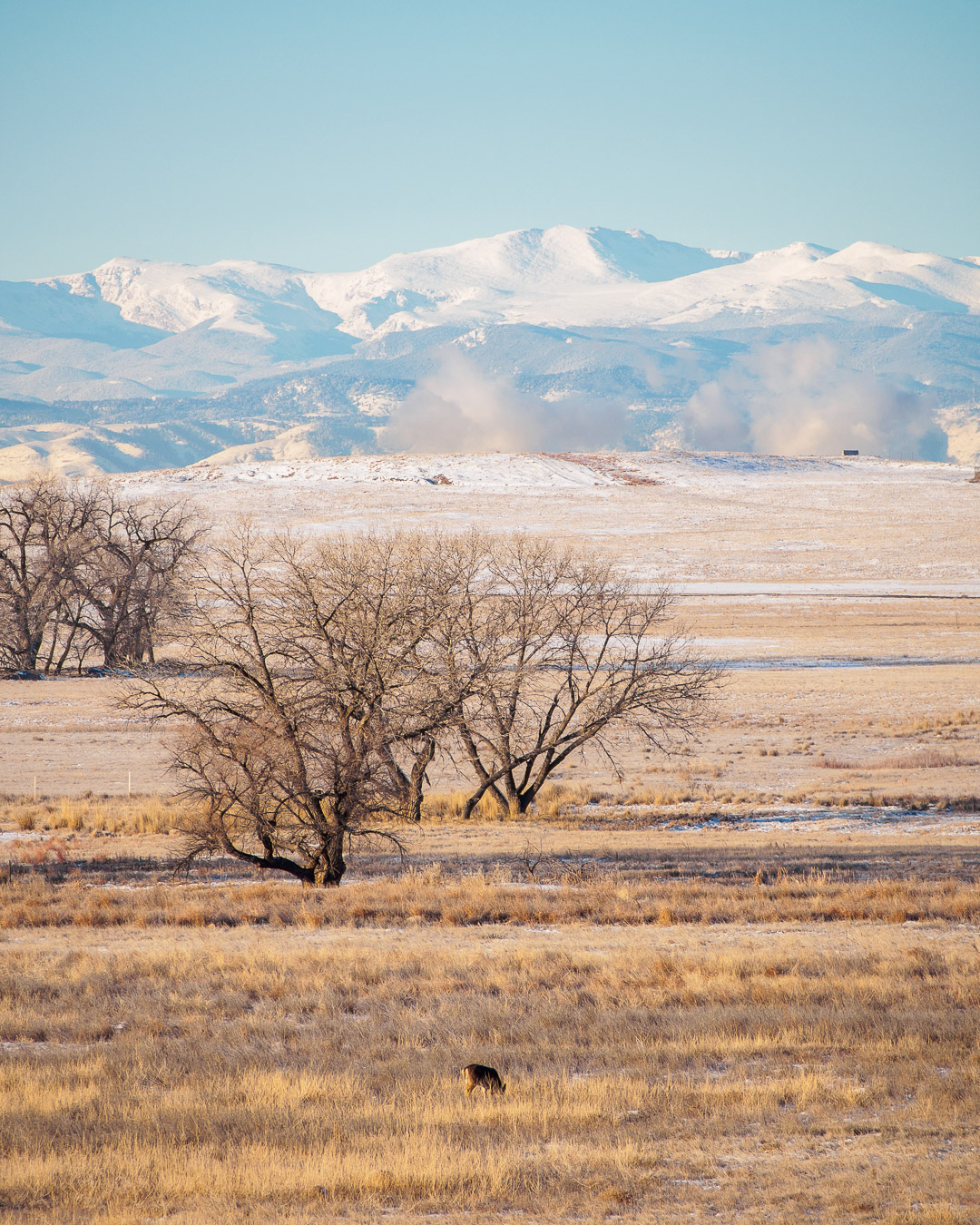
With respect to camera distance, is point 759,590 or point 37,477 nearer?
point 37,477

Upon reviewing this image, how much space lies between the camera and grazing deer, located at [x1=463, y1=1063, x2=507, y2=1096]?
7.49 meters

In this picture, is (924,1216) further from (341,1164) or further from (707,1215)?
(341,1164)

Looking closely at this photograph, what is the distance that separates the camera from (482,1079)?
7523 mm

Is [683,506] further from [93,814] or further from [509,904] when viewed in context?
[509,904]

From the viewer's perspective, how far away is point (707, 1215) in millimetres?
5660

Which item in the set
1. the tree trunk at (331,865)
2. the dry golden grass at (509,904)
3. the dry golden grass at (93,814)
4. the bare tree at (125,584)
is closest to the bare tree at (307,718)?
the tree trunk at (331,865)

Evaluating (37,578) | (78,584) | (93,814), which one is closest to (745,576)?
(78,584)

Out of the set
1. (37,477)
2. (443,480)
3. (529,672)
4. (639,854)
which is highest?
(443,480)

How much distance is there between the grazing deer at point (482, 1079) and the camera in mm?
7492

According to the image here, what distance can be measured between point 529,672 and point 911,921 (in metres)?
11.0

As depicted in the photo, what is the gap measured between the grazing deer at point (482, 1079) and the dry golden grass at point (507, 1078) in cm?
17

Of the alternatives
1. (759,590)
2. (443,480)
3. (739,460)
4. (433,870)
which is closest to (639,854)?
(433,870)

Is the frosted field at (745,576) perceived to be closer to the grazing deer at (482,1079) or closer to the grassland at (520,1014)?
the grassland at (520,1014)

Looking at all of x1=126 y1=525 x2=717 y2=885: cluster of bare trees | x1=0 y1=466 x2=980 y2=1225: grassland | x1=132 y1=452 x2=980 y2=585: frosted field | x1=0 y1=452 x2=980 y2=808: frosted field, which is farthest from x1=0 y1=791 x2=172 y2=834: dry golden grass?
x1=132 y1=452 x2=980 y2=585: frosted field
